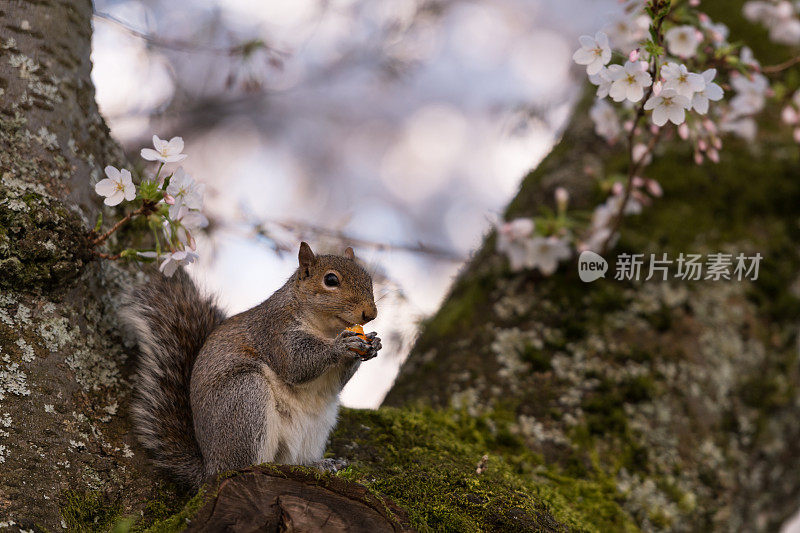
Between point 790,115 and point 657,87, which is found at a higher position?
point 790,115

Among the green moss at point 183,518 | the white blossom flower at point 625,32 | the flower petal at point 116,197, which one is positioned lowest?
the green moss at point 183,518

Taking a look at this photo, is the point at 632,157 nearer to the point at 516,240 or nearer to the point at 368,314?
the point at 516,240

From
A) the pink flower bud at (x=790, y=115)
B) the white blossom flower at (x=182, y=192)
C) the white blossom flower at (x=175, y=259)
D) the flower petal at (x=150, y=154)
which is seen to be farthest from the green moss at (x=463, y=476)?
the pink flower bud at (x=790, y=115)

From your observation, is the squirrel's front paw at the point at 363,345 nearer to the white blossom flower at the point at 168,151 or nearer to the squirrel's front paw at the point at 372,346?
the squirrel's front paw at the point at 372,346

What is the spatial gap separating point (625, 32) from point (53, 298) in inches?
82.7

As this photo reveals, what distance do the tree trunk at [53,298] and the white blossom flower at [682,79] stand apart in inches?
60.3

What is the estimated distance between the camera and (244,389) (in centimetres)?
179

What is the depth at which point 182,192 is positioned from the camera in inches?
69.7

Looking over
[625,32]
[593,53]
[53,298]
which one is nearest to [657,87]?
[593,53]

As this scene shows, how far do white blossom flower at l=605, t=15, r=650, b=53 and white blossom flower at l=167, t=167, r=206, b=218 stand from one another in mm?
1604

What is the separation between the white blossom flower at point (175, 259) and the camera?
1.77 meters

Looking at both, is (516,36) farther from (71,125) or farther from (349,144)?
(71,125)

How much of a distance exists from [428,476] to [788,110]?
7.96 feet

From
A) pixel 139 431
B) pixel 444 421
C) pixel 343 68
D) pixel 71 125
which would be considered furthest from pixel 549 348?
pixel 343 68
